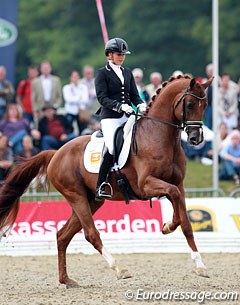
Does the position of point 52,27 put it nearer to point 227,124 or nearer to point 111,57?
point 227,124

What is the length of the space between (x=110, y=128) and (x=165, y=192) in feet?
4.24

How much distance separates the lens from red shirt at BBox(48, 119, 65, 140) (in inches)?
744

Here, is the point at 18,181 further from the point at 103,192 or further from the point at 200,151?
the point at 200,151

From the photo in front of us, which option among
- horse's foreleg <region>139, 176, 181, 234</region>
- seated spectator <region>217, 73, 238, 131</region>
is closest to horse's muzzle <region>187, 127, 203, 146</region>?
horse's foreleg <region>139, 176, 181, 234</region>

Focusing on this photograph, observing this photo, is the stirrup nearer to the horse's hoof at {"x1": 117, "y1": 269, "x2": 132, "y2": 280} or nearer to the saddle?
the saddle

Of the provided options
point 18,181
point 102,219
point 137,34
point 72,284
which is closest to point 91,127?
point 102,219

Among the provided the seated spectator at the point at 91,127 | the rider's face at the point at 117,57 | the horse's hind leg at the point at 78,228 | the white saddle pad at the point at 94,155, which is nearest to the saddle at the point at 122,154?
the white saddle pad at the point at 94,155

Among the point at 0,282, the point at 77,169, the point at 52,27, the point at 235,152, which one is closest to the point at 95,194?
the point at 77,169

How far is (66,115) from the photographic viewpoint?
1959cm

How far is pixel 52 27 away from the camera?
3600cm

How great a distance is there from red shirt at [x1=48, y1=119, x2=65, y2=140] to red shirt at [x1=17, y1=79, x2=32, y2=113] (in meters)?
1.07

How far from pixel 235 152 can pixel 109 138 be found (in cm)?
755

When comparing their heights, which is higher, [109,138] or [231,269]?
[109,138]

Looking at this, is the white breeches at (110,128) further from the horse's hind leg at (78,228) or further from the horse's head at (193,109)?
the horse's head at (193,109)
